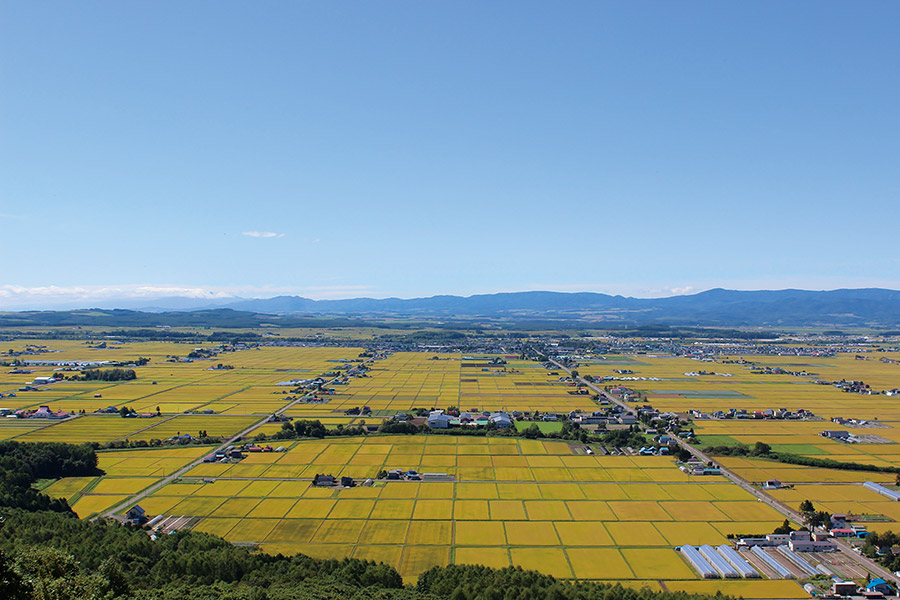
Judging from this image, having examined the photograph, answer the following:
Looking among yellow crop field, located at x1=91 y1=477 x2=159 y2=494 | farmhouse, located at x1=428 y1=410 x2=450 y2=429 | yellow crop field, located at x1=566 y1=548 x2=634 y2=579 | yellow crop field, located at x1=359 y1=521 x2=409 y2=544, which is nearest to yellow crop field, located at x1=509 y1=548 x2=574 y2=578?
yellow crop field, located at x1=566 y1=548 x2=634 y2=579

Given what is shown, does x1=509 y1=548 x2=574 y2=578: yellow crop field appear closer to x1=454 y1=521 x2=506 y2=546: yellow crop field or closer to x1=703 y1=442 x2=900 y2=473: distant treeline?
x1=454 y1=521 x2=506 y2=546: yellow crop field

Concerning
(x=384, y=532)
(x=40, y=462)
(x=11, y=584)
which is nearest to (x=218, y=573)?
(x=384, y=532)

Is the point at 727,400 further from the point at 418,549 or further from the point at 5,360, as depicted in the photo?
the point at 5,360

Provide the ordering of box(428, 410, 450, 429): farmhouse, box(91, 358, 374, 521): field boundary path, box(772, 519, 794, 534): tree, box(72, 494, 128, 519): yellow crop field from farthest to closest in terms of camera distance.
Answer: box(428, 410, 450, 429): farmhouse, box(72, 494, 128, 519): yellow crop field, box(91, 358, 374, 521): field boundary path, box(772, 519, 794, 534): tree

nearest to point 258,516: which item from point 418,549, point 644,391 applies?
point 418,549

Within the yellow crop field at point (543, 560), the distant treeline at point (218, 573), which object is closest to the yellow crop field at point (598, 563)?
the yellow crop field at point (543, 560)

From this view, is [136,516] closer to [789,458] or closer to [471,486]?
[471,486]
